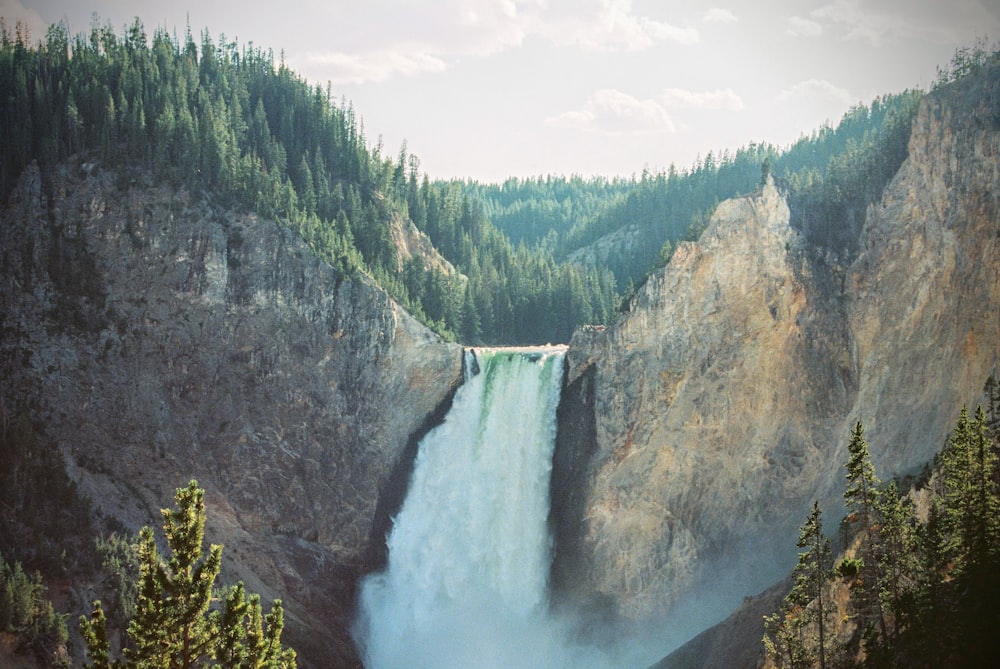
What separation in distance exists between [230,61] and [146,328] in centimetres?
4278

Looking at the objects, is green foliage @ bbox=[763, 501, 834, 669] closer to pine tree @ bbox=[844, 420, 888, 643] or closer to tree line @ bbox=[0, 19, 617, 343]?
pine tree @ bbox=[844, 420, 888, 643]

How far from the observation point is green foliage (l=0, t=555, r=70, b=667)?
55031mm

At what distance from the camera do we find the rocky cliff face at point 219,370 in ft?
230

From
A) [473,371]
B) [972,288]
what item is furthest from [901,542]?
[473,371]

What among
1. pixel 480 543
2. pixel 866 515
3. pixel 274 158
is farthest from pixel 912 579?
pixel 274 158

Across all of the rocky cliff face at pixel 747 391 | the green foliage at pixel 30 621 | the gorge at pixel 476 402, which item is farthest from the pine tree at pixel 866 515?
the green foliage at pixel 30 621

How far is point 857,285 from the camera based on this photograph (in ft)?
220

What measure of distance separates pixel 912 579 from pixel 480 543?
3571cm

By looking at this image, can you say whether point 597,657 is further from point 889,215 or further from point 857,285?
point 889,215

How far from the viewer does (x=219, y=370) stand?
73.2 m

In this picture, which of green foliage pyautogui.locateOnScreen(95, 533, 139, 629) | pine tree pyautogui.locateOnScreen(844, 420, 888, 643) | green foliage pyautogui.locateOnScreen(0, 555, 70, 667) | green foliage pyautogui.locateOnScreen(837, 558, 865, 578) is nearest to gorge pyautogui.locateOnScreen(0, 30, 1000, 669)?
green foliage pyautogui.locateOnScreen(95, 533, 139, 629)

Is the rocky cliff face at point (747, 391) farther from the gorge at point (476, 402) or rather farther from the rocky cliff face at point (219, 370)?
the rocky cliff face at point (219, 370)

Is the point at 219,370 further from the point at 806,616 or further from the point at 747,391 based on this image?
the point at 806,616

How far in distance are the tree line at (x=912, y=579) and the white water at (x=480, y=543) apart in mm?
23116
